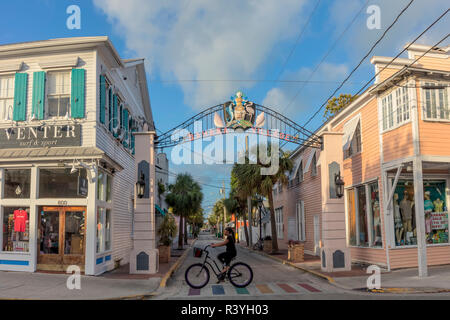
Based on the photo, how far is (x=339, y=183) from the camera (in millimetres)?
15508

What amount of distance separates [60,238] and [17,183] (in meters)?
2.60

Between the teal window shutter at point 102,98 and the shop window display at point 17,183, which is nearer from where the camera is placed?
the shop window display at point 17,183

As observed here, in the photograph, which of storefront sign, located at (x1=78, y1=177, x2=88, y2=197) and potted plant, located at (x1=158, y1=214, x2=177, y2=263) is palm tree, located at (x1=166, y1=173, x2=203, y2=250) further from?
storefront sign, located at (x1=78, y1=177, x2=88, y2=197)

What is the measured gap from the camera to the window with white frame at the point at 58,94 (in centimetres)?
1495

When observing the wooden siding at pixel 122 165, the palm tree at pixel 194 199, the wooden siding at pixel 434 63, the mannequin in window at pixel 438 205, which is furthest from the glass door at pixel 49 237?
the palm tree at pixel 194 199

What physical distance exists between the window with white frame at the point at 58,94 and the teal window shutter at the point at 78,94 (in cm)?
36

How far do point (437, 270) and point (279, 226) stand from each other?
816 inches

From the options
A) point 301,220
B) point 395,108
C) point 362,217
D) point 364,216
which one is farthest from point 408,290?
point 301,220

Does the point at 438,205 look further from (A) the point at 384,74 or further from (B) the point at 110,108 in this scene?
(B) the point at 110,108

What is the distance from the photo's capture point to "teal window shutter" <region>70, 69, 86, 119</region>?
48.1 feet

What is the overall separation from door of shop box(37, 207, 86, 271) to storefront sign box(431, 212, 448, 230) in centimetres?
1324

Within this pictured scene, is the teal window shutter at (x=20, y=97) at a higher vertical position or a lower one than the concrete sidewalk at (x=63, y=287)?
higher

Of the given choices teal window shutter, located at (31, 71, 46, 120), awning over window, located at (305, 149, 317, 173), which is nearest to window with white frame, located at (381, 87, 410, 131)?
awning over window, located at (305, 149, 317, 173)

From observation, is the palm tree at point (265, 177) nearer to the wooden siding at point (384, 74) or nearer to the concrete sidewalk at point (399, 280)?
the concrete sidewalk at point (399, 280)
